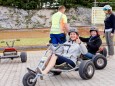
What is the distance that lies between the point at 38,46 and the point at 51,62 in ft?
29.6

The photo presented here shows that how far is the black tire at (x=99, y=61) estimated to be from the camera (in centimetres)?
991

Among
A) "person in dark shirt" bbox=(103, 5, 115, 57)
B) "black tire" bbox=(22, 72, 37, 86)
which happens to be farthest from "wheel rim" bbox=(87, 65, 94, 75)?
"person in dark shirt" bbox=(103, 5, 115, 57)

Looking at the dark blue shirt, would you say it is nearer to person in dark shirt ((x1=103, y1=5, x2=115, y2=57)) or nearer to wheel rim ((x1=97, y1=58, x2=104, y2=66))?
person in dark shirt ((x1=103, y1=5, x2=115, y2=57))

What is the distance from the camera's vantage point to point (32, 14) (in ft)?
101

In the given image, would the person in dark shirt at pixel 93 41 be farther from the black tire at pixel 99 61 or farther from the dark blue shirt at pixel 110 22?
the dark blue shirt at pixel 110 22

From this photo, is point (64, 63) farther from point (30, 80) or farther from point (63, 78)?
point (30, 80)

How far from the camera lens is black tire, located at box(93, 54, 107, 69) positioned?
9.91 meters

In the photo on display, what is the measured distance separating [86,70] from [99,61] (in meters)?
1.59

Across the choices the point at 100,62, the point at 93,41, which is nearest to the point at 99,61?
the point at 100,62

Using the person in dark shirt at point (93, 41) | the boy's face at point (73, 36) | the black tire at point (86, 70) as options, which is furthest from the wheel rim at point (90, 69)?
the person in dark shirt at point (93, 41)

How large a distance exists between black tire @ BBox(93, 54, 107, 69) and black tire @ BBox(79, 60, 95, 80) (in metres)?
1.25

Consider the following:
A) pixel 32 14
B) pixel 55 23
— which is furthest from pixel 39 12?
pixel 55 23

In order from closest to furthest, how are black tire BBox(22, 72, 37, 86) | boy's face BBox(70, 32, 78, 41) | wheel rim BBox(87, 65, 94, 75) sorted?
black tire BBox(22, 72, 37, 86), wheel rim BBox(87, 65, 94, 75), boy's face BBox(70, 32, 78, 41)

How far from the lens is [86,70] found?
8461 mm
